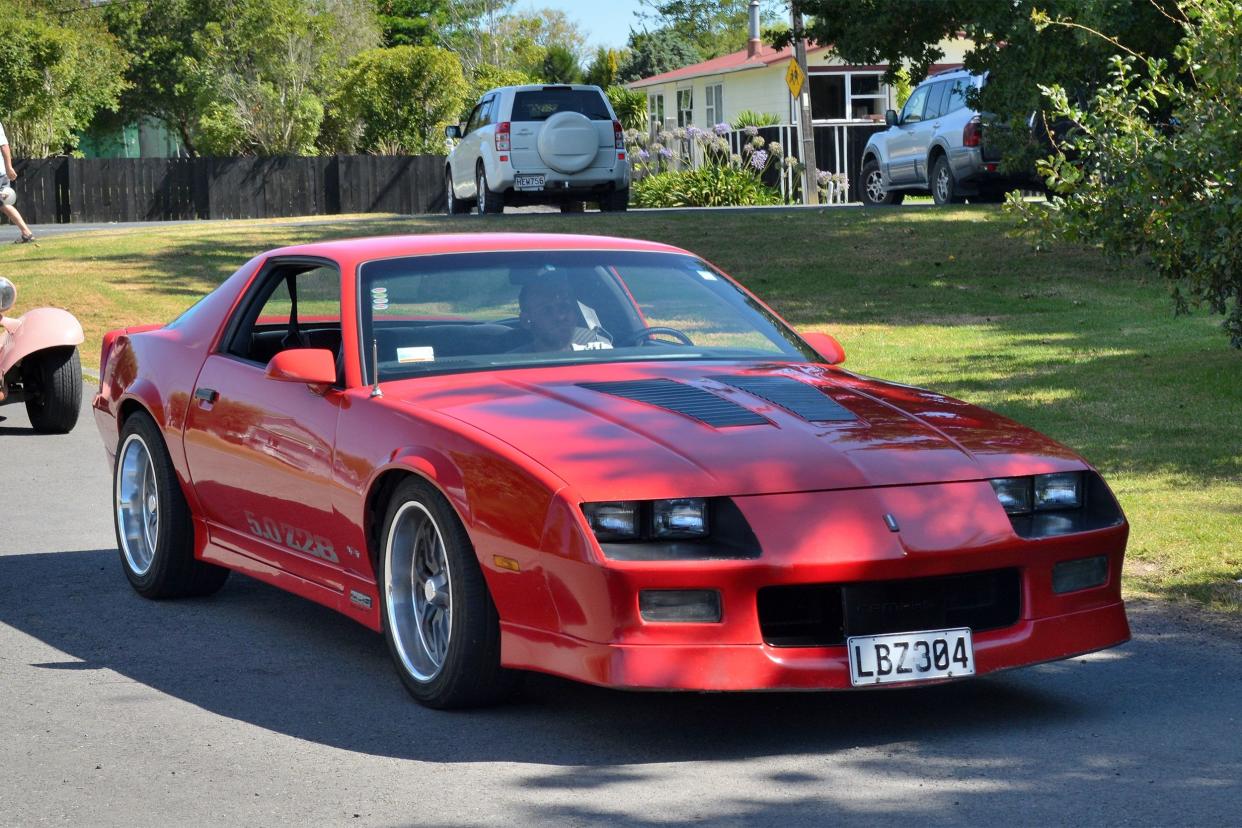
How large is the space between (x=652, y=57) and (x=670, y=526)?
79.3 m

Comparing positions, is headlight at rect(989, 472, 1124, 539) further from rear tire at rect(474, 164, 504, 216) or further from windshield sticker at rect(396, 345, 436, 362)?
rear tire at rect(474, 164, 504, 216)

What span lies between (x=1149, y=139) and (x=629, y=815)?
23.5 ft

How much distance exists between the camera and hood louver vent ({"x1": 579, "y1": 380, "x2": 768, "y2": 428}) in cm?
539

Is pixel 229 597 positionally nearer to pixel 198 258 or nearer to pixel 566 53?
pixel 198 258

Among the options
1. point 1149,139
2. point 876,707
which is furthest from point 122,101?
point 876,707

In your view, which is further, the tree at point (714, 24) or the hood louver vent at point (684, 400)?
the tree at point (714, 24)

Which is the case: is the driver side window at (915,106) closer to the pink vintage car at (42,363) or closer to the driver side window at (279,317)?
the pink vintage car at (42,363)

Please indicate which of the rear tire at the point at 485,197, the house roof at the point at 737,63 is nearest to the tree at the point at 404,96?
the house roof at the point at 737,63

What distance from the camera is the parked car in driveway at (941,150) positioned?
24.7 m

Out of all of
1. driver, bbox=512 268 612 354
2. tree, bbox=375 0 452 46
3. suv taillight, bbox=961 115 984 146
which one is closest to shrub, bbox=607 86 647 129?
tree, bbox=375 0 452 46

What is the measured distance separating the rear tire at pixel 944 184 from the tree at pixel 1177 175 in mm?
14352

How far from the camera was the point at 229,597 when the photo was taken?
24.3 ft

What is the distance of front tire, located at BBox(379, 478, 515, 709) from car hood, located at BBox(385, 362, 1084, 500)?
0.33 metres

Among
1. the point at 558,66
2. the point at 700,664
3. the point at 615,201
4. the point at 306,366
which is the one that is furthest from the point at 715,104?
the point at 700,664
